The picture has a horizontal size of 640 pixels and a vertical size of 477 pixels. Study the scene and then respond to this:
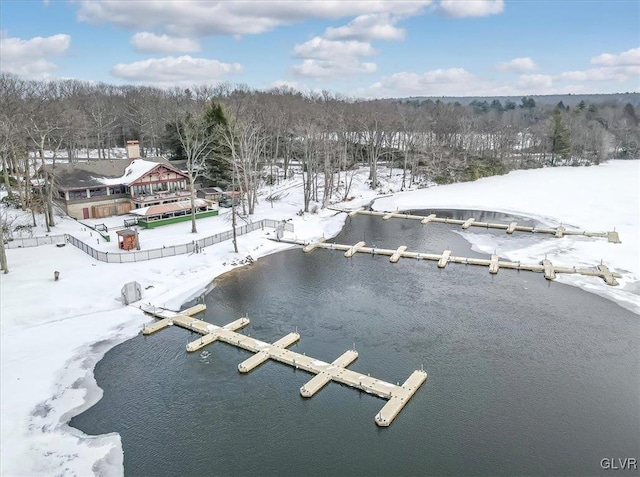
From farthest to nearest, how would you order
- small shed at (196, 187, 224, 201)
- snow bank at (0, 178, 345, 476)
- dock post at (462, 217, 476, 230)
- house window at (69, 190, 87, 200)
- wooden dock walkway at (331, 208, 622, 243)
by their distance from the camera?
small shed at (196, 187, 224, 201) → dock post at (462, 217, 476, 230) → house window at (69, 190, 87, 200) → wooden dock walkway at (331, 208, 622, 243) → snow bank at (0, 178, 345, 476)

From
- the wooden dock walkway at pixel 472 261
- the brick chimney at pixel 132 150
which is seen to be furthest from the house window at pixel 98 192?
the wooden dock walkway at pixel 472 261

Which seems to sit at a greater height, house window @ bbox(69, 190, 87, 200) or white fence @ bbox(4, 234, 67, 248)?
house window @ bbox(69, 190, 87, 200)

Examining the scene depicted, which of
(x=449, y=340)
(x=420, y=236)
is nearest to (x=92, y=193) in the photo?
(x=420, y=236)

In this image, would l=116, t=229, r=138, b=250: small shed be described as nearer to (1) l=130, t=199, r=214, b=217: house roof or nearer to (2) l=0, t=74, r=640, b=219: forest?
(1) l=130, t=199, r=214, b=217: house roof

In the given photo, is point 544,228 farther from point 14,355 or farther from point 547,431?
point 14,355

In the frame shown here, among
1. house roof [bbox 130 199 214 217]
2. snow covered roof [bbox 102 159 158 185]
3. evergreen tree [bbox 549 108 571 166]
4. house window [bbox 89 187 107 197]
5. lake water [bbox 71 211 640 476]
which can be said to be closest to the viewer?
lake water [bbox 71 211 640 476]

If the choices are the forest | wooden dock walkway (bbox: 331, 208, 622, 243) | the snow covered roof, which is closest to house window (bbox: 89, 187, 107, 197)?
the snow covered roof
